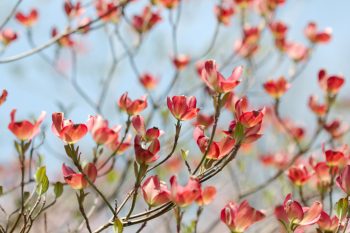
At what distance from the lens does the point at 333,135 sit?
2094mm

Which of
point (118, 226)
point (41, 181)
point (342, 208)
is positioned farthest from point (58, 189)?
point (342, 208)

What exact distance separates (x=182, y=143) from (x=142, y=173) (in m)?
1.33

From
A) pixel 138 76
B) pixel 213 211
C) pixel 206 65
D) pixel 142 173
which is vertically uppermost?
pixel 138 76

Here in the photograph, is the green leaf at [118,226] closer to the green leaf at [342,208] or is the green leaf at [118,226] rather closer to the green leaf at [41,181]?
the green leaf at [41,181]

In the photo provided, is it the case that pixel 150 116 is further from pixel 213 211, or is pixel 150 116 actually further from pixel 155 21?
pixel 213 211

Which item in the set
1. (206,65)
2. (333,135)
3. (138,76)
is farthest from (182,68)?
(206,65)

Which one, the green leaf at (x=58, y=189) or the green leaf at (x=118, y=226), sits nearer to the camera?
the green leaf at (x=118, y=226)

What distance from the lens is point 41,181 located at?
3.95ft

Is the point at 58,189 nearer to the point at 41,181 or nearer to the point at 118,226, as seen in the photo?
the point at 41,181

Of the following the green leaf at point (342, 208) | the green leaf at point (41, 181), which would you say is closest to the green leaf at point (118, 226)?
the green leaf at point (41, 181)

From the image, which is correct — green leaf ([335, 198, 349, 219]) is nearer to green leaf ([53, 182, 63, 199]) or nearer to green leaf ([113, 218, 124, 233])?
green leaf ([113, 218, 124, 233])

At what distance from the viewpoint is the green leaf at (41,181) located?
119 cm

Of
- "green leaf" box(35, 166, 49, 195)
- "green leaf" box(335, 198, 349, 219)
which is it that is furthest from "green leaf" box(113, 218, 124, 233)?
"green leaf" box(335, 198, 349, 219)

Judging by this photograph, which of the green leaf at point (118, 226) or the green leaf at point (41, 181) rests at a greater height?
the green leaf at point (41, 181)
